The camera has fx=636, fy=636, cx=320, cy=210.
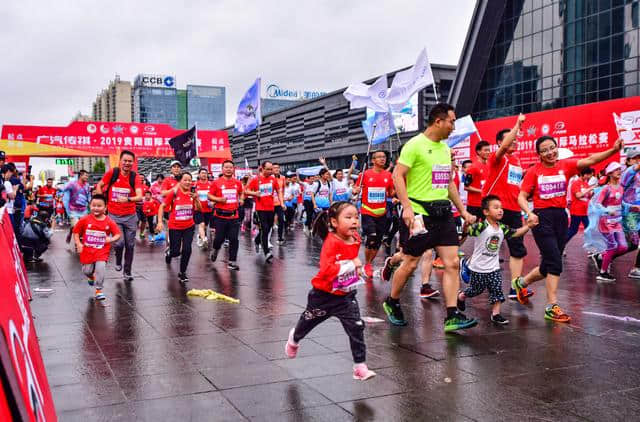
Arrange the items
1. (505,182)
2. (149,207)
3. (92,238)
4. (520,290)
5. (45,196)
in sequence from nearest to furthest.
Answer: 1. (520,290)
2. (505,182)
3. (92,238)
4. (149,207)
5. (45,196)

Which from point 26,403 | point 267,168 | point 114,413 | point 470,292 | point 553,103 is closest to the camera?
point 26,403

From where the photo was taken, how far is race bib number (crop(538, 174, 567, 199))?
636cm

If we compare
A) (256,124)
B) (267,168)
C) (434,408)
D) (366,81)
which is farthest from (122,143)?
(366,81)

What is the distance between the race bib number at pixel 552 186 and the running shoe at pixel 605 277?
3198 millimetres

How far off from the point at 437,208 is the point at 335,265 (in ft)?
5.62

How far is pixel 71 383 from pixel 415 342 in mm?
2632

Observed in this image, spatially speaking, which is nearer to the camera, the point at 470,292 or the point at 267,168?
the point at 470,292

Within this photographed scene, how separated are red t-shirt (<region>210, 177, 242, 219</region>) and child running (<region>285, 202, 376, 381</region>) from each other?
240 inches

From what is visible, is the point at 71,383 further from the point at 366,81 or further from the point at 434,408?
the point at 366,81

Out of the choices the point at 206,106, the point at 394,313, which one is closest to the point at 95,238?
the point at 394,313

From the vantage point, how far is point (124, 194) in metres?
8.95

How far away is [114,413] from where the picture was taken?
144 inches

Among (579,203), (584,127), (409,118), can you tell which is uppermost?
(409,118)

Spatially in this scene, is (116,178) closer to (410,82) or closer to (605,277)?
(605,277)
